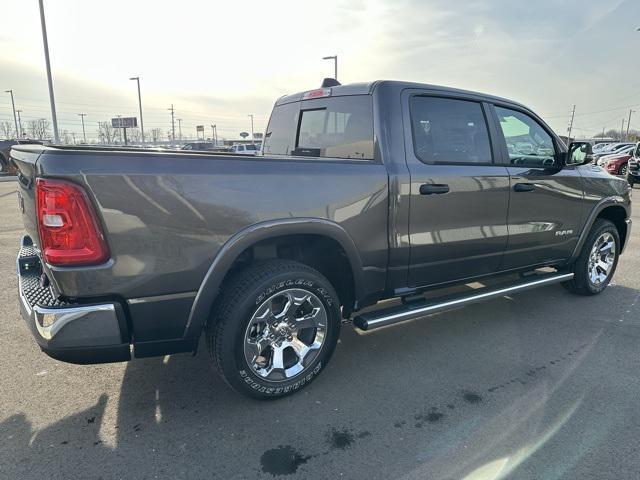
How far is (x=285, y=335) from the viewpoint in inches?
110

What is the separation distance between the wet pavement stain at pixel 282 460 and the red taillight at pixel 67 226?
4.20 ft

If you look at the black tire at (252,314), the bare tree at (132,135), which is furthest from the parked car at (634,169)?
the bare tree at (132,135)

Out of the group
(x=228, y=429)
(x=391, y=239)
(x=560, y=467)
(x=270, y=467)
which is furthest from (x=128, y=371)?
(x=560, y=467)

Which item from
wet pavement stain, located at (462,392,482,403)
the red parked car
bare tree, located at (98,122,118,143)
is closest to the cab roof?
wet pavement stain, located at (462,392,482,403)

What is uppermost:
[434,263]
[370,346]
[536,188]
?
[536,188]

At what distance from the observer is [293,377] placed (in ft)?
9.21

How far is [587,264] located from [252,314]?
12.4 ft

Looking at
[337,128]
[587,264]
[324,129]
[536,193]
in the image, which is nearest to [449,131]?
[337,128]

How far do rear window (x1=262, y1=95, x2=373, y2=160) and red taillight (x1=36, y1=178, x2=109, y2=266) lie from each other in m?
1.76

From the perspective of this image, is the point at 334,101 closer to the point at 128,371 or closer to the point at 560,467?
the point at 128,371

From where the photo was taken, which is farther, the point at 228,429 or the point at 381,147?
the point at 381,147

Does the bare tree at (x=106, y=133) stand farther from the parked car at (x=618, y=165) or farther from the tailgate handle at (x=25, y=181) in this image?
the tailgate handle at (x=25, y=181)

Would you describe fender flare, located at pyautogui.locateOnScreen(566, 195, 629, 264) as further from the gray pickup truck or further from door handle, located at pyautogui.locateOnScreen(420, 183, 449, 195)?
door handle, located at pyautogui.locateOnScreen(420, 183, 449, 195)

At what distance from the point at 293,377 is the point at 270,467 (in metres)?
0.64
